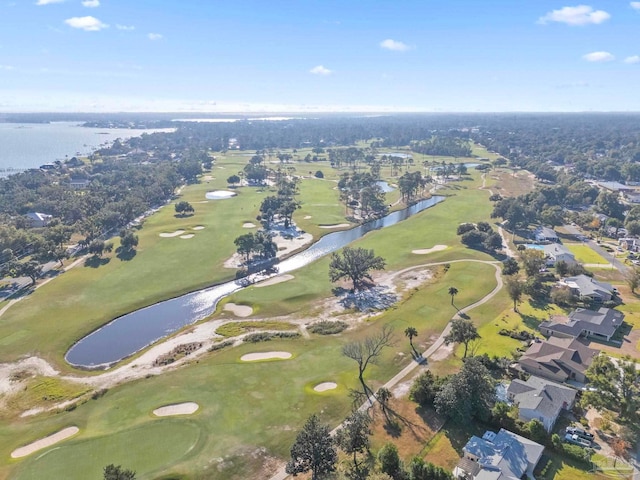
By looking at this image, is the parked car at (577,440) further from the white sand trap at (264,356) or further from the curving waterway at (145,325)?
the curving waterway at (145,325)

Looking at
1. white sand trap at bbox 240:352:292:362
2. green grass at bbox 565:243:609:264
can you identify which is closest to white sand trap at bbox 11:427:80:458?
white sand trap at bbox 240:352:292:362

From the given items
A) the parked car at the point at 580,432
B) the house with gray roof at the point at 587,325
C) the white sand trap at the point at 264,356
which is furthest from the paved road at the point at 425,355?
the parked car at the point at 580,432

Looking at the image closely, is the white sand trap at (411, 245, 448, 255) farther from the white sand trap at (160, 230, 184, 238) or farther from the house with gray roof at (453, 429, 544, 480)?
the white sand trap at (160, 230, 184, 238)

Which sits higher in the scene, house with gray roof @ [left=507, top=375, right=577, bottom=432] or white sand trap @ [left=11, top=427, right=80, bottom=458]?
house with gray roof @ [left=507, top=375, right=577, bottom=432]

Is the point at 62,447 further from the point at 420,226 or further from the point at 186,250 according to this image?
the point at 420,226

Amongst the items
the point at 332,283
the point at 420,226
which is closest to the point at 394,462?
the point at 332,283
